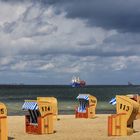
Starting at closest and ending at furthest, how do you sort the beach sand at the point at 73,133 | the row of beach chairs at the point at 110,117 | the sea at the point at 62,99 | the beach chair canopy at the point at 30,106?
the beach sand at the point at 73,133, the row of beach chairs at the point at 110,117, the beach chair canopy at the point at 30,106, the sea at the point at 62,99

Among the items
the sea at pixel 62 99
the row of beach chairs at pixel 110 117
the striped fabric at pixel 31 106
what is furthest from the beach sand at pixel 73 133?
the sea at pixel 62 99

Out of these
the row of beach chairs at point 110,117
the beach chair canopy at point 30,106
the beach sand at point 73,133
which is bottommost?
the beach sand at point 73,133

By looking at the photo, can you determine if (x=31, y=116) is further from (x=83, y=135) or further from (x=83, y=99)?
(x=83, y=99)

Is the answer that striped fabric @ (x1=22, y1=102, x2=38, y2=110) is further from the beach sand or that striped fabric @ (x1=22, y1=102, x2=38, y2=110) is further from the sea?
the sea

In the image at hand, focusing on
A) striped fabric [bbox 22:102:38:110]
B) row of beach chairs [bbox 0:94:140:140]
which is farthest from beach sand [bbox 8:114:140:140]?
striped fabric [bbox 22:102:38:110]

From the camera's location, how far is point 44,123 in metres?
21.3

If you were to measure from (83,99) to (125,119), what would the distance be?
10209 millimetres

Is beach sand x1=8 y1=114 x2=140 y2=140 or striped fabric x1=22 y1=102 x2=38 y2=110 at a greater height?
striped fabric x1=22 y1=102 x2=38 y2=110

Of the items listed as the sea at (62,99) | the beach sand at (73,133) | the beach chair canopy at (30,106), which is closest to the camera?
the beach sand at (73,133)

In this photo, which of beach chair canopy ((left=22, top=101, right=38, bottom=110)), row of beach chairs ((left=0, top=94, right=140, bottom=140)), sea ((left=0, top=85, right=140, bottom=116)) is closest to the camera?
row of beach chairs ((left=0, top=94, right=140, bottom=140))

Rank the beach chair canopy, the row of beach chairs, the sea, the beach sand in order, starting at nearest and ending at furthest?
the beach sand
the row of beach chairs
the beach chair canopy
the sea

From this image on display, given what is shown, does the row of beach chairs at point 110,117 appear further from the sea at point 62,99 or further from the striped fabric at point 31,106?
the sea at point 62,99

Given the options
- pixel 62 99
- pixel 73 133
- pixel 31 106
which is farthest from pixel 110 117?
pixel 62 99

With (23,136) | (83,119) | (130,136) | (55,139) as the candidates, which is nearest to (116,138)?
(130,136)
